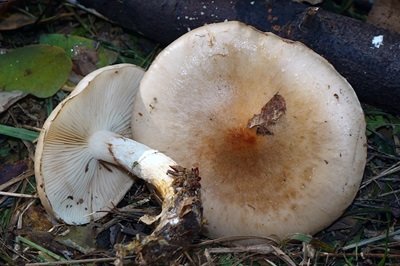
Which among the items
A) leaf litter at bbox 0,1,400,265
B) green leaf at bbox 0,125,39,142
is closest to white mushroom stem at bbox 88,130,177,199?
leaf litter at bbox 0,1,400,265

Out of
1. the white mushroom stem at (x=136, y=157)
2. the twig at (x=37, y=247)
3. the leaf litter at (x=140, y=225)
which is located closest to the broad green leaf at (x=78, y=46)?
the leaf litter at (x=140, y=225)

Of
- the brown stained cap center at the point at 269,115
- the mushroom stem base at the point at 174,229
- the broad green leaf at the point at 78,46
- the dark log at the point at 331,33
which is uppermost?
the dark log at the point at 331,33

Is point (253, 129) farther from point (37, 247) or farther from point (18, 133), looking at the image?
point (18, 133)

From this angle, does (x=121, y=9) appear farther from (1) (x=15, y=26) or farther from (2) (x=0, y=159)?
(2) (x=0, y=159)

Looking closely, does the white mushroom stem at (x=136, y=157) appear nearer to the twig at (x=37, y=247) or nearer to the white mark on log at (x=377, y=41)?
the twig at (x=37, y=247)

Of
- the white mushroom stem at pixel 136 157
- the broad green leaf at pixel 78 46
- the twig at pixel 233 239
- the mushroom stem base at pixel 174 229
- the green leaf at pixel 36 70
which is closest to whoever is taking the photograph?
the mushroom stem base at pixel 174 229

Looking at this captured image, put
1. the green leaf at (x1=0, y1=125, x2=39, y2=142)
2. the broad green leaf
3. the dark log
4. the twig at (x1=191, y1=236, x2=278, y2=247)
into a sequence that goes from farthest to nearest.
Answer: the broad green leaf
the green leaf at (x1=0, y1=125, x2=39, y2=142)
the dark log
the twig at (x1=191, y1=236, x2=278, y2=247)

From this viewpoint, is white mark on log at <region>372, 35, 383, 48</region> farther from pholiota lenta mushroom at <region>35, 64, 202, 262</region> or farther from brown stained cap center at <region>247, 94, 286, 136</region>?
pholiota lenta mushroom at <region>35, 64, 202, 262</region>
